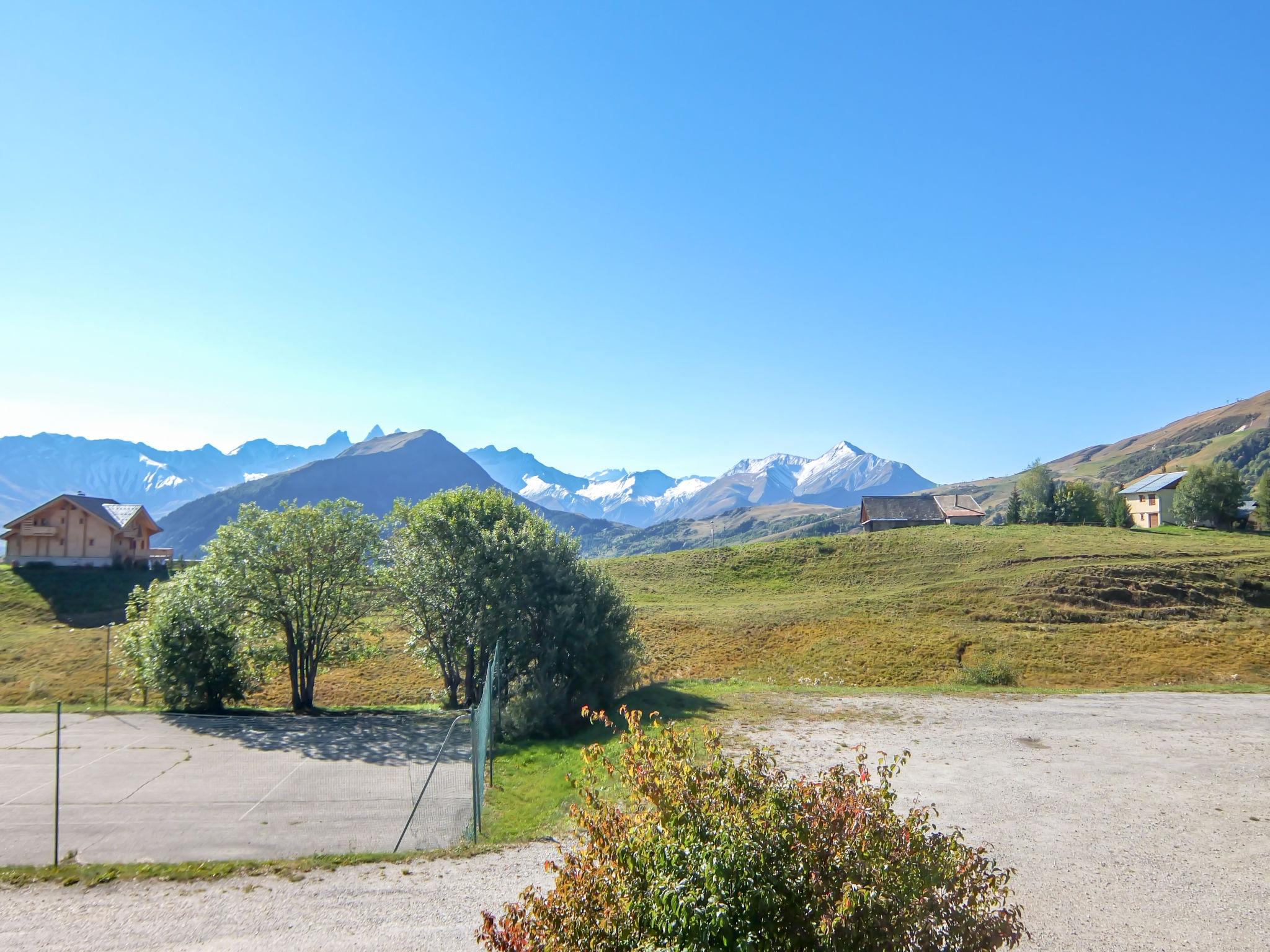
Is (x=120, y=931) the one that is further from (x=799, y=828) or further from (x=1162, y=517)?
Result: (x=1162, y=517)

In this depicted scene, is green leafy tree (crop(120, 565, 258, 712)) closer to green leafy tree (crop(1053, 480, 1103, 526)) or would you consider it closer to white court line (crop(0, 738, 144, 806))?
white court line (crop(0, 738, 144, 806))

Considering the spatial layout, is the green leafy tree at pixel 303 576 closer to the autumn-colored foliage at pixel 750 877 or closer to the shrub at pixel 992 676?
the autumn-colored foliage at pixel 750 877

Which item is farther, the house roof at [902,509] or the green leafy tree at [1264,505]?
the house roof at [902,509]

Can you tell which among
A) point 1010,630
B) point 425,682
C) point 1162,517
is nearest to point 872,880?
point 425,682

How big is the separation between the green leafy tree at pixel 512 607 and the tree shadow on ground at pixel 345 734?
2.23 meters

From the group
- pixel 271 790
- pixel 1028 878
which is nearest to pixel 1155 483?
pixel 1028 878

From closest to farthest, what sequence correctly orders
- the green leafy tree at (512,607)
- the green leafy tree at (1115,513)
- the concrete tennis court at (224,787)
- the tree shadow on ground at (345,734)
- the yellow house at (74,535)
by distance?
1. the concrete tennis court at (224,787)
2. the tree shadow on ground at (345,734)
3. the green leafy tree at (512,607)
4. the yellow house at (74,535)
5. the green leafy tree at (1115,513)

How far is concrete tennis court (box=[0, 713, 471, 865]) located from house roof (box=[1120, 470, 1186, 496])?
11517 centimetres

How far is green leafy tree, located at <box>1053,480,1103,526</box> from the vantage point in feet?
318

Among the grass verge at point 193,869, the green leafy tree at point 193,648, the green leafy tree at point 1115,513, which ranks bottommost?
the grass verge at point 193,869

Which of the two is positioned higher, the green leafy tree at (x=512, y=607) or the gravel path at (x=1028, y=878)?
the green leafy tree at (x=512, y=607)

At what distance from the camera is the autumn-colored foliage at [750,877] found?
4.39m

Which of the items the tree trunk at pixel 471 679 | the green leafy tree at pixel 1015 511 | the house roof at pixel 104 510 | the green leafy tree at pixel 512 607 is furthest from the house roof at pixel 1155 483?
the house roof at pixel 104 510

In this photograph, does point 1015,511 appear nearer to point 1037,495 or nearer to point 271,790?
point 1037,495
